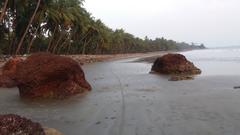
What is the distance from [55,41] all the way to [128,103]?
147 feet

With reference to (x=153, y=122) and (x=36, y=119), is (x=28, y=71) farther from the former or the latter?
(x=153, y=122)

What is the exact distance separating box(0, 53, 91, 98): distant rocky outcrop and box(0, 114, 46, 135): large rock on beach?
706cm

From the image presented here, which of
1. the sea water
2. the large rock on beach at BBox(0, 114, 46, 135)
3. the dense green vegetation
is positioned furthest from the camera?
the dense green vegetation

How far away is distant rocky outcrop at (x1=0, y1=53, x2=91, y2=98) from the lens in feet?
42.6

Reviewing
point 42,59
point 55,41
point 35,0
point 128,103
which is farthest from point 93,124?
point 55,41

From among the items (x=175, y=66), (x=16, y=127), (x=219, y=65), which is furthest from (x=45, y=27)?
(x=16, y=127)

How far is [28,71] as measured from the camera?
13125 mm

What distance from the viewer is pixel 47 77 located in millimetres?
13047

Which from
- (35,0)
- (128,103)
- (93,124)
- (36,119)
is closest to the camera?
(93,124)

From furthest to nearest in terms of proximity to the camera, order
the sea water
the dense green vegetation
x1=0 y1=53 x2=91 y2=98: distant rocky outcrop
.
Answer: the dense green vegetation, the sea water, x1=0 y1=53 x2=91 y2=98: distant rocky outcrop

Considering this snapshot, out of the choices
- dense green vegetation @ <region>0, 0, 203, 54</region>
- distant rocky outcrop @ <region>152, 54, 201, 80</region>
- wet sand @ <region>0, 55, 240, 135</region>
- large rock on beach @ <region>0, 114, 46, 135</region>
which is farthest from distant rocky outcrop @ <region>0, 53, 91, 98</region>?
dense green vegetation @ <region>0, 0, 203, 54</region>

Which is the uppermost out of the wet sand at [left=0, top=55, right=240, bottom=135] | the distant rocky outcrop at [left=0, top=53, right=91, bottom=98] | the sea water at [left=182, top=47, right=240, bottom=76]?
the distant rocky outcrop at [left=0, top=53, right=91, bottom=98]

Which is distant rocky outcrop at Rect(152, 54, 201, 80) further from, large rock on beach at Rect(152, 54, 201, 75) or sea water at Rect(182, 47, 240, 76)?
sea water at Rect(182, 47, 240, 76)

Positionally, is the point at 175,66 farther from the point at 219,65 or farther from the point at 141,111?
the point at 141,111
